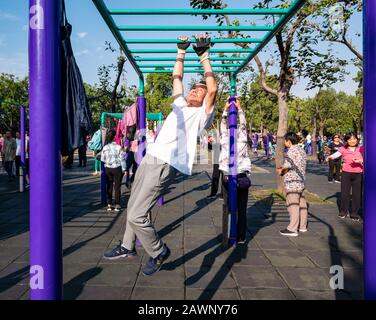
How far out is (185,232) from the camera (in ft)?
19.1

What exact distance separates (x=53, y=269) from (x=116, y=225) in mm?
4548

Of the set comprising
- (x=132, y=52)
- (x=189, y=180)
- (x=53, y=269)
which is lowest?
(x=189, y=180)

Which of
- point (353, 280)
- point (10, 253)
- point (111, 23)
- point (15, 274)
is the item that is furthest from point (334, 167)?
point (15, 274)

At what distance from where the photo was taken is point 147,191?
336 cm

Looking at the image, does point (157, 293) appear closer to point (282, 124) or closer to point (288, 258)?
point (288, 258)

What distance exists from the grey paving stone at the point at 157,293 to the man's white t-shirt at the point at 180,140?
1121 mm

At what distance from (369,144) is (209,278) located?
8.28 ft

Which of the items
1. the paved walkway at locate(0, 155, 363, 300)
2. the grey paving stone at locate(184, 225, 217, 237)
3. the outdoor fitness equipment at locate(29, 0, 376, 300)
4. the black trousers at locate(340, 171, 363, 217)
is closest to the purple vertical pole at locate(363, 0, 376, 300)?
the outdoor fitness equipment at locate(29, 0, 376, 300)

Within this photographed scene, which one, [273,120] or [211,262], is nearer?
[211,262]

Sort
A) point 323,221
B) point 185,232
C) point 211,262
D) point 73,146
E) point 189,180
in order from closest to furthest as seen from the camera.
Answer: point 73,146, point 211,262, point 185,232, point 323,221, point 189,180
